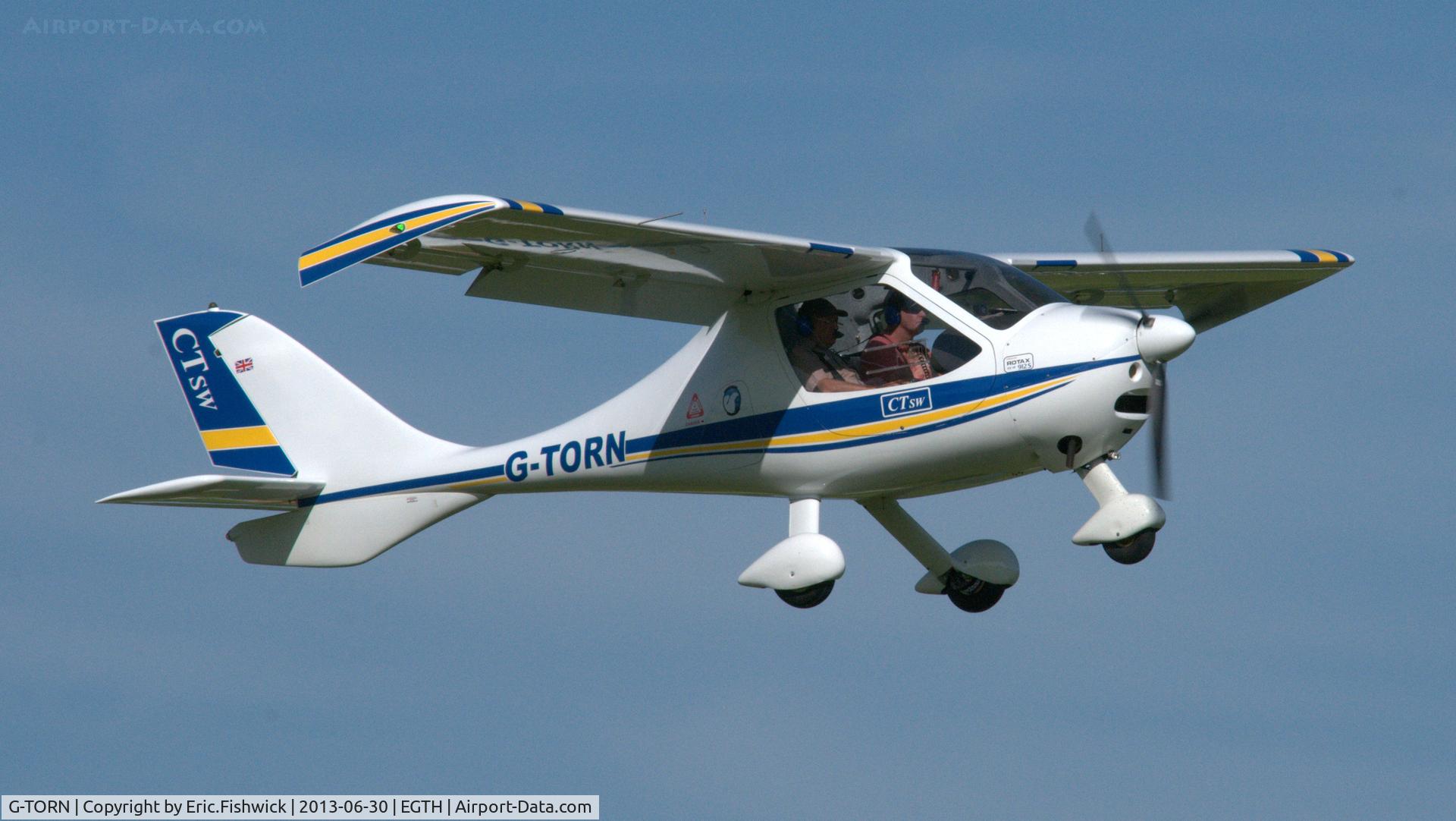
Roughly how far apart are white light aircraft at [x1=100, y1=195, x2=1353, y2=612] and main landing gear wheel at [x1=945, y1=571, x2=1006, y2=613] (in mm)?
21

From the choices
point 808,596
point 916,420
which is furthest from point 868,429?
point 808,596

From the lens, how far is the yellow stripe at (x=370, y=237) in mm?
13422

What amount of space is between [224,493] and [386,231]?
4951 mm

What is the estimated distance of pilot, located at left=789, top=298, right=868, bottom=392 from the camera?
49.9 feet

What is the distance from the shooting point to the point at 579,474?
54.9ft

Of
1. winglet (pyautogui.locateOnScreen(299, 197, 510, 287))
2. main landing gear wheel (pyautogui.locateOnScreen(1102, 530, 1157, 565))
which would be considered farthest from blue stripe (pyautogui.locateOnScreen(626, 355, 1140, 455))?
winglet (pyautogui.locateOnScreen(299, 197, 510, 287))

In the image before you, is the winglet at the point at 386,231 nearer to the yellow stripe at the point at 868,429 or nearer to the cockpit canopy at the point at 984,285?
the yellow stripe at the point at 868,429

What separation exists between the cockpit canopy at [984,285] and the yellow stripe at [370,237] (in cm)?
360

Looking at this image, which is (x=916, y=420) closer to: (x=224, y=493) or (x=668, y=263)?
(x=668, y=263)

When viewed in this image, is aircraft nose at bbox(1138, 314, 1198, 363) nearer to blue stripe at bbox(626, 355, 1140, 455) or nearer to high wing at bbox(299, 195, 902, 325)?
blue stripe at bbox(626, 355, 1140, 455)

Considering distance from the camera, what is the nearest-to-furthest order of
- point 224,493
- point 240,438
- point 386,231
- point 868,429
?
point 386,231
point 868,429
point 224,493
point 240,438

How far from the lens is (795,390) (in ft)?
50.5

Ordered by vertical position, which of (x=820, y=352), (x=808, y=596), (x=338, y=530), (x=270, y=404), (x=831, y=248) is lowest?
(x=808, y=596)

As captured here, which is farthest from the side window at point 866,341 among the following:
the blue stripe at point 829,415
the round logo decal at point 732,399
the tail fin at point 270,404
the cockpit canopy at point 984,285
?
the tail fin at point 270,404
